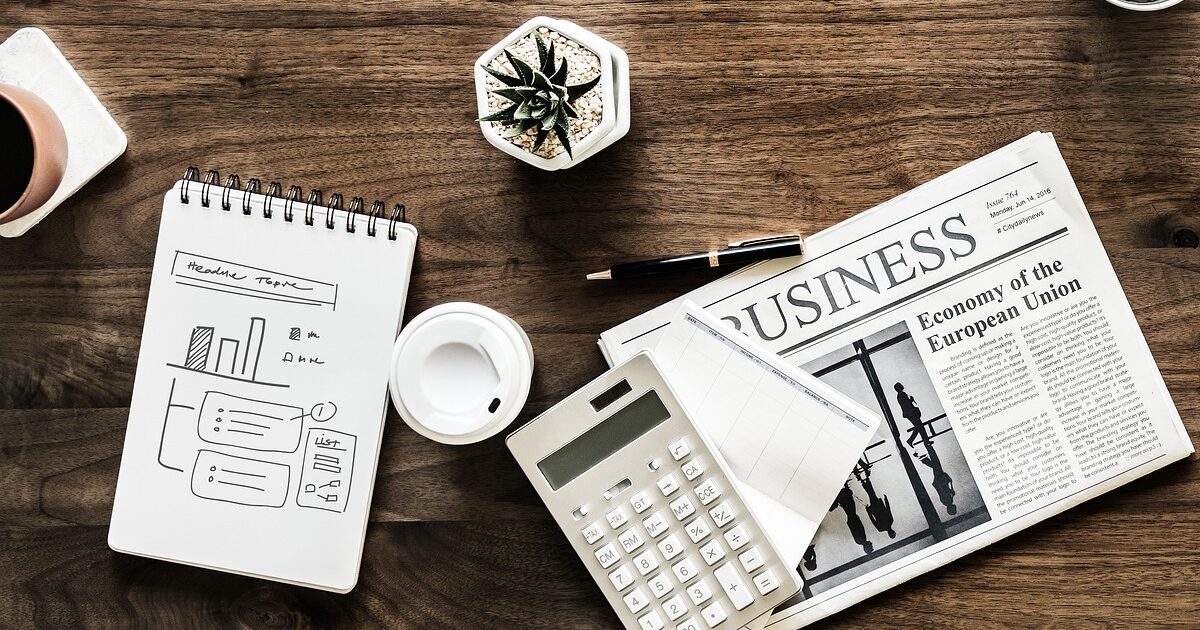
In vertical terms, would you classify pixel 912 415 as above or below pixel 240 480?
above

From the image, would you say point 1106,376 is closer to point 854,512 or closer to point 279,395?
point 854,512

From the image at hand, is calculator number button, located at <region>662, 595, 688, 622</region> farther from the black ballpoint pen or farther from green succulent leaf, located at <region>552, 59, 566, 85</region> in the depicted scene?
green succulent leaf, located at <region>552, 59, 566, 85</region>

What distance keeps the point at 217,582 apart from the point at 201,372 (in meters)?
0.20

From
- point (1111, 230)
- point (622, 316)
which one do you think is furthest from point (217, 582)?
point (1111, 230)

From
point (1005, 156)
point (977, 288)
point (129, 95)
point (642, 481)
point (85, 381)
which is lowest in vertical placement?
point (85, 381)

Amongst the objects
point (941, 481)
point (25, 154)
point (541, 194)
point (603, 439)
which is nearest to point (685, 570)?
point (603, 439)

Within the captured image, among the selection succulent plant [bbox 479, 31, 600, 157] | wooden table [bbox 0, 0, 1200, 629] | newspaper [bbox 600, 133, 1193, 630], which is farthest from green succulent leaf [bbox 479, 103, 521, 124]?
newspaper [bbox 600, 133, 1193, 630]

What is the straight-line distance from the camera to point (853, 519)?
0.74 meters

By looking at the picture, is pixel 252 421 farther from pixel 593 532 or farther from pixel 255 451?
pixel 593 532

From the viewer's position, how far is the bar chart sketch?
0.75m

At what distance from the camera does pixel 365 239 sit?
2.41 feet

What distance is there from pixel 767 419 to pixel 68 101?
707 mm

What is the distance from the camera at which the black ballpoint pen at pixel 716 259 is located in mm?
719

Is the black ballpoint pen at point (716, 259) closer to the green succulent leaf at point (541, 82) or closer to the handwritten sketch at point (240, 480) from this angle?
the green succulent leaf at point (541, 82)
